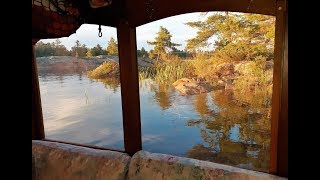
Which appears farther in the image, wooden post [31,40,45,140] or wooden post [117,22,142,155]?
wooden post [31,40,45,140]

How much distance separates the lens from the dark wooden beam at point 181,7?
178 centimetres

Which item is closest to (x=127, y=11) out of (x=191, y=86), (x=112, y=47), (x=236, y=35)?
(x=112, y=47)

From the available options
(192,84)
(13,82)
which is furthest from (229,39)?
(13,82)

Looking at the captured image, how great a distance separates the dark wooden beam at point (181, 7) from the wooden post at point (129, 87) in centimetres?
14

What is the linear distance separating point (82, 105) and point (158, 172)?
4.19 feet

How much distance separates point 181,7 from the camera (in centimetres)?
204

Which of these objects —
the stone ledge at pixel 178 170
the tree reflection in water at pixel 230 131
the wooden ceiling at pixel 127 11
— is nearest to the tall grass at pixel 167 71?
the tree reflection in water at pixel 230 131

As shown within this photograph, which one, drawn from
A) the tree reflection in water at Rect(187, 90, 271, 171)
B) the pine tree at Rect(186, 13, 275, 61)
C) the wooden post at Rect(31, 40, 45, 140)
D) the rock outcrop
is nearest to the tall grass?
the rock outcrop

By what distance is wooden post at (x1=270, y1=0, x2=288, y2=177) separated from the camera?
175cm

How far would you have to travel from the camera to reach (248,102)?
94.4 inches

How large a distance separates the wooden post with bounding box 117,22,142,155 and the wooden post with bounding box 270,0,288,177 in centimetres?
117

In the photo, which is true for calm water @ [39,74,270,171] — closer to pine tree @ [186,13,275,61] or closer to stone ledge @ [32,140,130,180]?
stone ledge @ [32,140,130,180]

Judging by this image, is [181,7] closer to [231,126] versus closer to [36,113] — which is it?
[231,126]

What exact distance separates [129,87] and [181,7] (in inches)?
33.2
